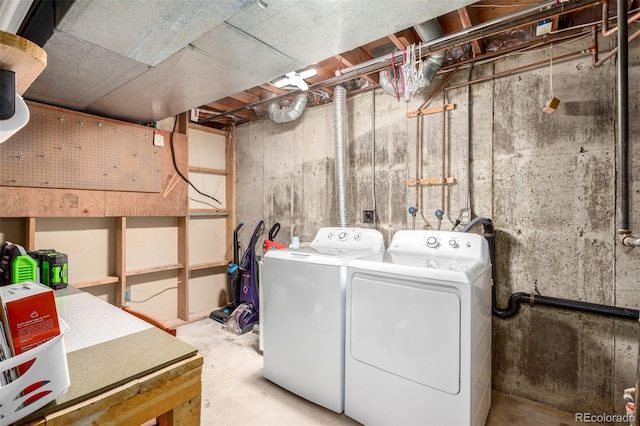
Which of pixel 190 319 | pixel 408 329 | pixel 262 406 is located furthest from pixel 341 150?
pixel 190 319

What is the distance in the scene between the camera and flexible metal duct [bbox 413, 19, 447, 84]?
213 cm

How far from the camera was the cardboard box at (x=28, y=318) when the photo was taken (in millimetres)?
771

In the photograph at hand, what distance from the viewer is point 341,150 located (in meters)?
3.01

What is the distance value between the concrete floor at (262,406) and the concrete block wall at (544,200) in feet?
0.48

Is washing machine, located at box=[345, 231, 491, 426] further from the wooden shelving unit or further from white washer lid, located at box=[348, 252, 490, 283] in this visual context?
the wooden shelving unit

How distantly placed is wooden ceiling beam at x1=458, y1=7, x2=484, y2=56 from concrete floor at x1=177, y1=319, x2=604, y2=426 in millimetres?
2633

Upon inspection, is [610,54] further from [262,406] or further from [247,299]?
[247,299]

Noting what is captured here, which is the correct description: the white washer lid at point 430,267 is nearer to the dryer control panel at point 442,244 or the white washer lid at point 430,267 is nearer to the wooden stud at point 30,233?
the dryer control panel at point 442,244

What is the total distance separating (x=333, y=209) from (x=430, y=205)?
3.46 feet

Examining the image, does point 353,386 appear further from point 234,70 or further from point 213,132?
point 213,132

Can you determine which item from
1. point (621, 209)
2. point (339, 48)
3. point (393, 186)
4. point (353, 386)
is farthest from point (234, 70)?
point (621, 209)

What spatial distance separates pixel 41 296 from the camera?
84cm

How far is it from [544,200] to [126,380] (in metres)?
2.60

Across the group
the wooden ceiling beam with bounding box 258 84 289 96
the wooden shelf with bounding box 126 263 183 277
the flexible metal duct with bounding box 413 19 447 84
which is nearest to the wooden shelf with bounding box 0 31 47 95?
the flexible metal duct with bounding box 413 19 447 84
